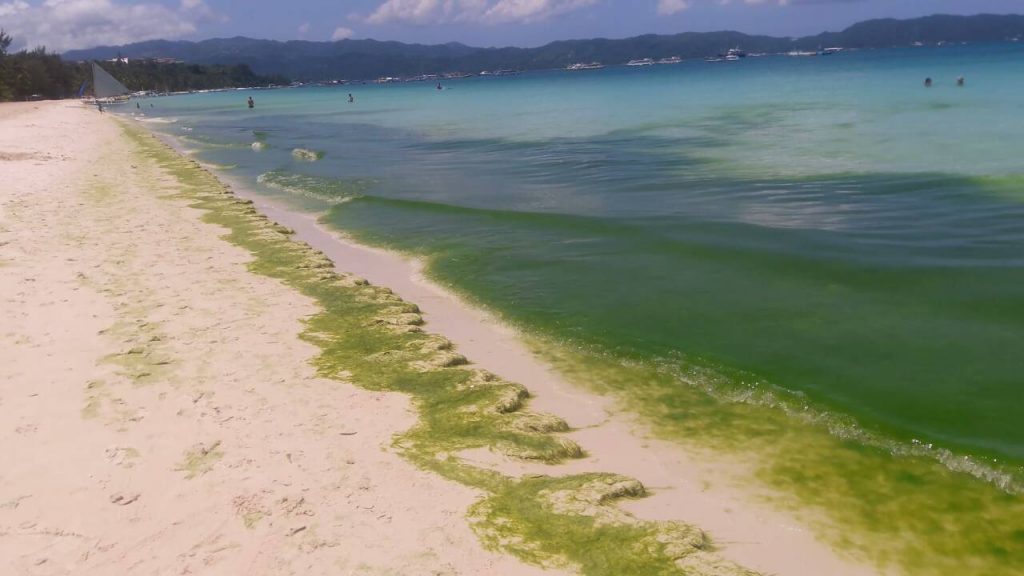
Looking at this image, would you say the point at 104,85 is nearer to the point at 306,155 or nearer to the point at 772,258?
the point at 306,155

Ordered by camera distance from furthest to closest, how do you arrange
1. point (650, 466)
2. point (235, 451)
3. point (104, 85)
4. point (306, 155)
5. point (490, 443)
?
point (104, 85)
point (306, 155)
point (490, 443)
point (650, 466)
point (235, 451)

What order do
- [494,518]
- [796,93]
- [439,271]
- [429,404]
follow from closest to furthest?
[494,518] < [429,404] < [439,271] < [796,93]

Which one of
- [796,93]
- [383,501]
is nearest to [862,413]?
[383,501]

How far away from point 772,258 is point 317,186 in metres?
15.1

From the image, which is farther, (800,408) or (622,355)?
(622,355)

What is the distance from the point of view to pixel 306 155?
30.9 meters

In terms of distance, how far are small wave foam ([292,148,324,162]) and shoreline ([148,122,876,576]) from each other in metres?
22.2

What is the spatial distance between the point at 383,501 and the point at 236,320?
183 inches

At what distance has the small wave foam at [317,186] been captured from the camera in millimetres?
20586

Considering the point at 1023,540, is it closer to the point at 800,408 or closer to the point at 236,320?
the point at 800,408

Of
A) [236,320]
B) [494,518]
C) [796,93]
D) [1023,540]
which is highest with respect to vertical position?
[796,93]

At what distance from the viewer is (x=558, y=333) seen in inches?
364

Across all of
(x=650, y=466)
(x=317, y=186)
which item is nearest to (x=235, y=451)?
(x=650, y=466)

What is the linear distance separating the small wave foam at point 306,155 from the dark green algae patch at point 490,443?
780 inches
